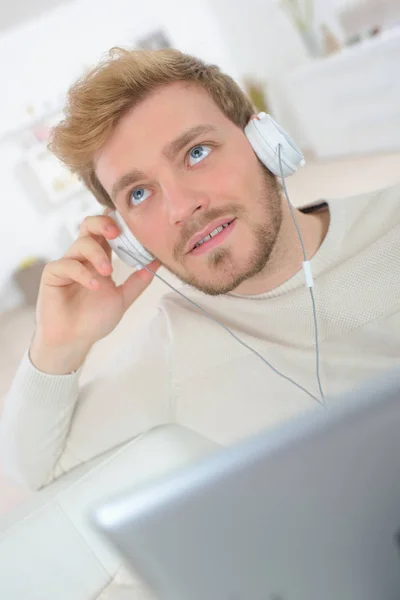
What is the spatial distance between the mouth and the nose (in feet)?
0.12

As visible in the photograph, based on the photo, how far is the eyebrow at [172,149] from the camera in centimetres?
92

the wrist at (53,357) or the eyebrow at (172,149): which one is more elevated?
the eyebrow at (172,149)

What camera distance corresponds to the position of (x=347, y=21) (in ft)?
12.5

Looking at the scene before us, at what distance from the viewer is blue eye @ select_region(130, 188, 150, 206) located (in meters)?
0.96

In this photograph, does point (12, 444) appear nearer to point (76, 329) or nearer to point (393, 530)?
point (76, 329)

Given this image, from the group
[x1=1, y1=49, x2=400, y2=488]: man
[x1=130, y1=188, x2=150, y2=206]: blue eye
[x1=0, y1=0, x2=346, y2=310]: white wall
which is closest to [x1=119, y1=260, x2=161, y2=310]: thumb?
[x1=1, y1=49, x2=400, y2=488]: man

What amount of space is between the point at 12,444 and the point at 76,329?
0.24 metres

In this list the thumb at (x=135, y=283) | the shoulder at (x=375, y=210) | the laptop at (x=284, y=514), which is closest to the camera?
the laptop at (x=284, y=514)

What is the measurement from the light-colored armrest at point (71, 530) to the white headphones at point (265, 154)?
36 centimetres

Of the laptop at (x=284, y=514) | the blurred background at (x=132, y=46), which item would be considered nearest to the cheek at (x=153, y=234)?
the laptop at (x=284, y=514)

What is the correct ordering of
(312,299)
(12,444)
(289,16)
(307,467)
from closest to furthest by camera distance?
(307,467), (312,299), (12,444), (289,16)

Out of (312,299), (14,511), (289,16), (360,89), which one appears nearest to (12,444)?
(14,511)

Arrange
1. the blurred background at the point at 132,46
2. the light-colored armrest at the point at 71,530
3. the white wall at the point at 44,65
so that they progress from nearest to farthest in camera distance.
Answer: the light-colored armrest at the point at 71,530 < the blurred background at the point at 132,46 < the white wall at the point at 44,65

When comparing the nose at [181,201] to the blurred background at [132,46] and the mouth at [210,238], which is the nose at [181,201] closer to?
the mouth at [210,238]
